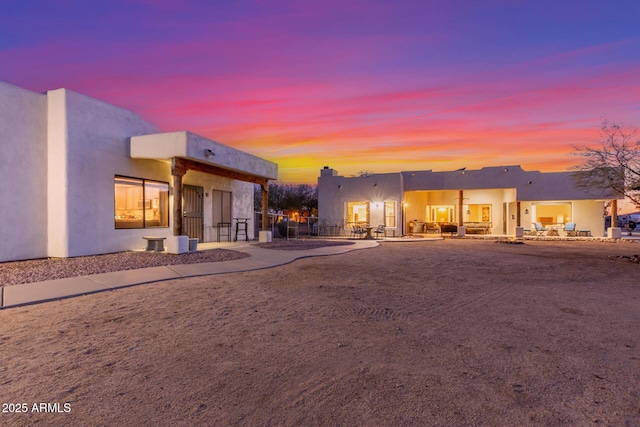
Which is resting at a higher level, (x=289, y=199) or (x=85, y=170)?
(x=289, y=199)

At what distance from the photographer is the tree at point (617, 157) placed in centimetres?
1486

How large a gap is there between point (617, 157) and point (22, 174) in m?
21.5

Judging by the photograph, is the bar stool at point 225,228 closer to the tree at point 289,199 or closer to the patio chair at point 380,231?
the patio chair at point 380,231

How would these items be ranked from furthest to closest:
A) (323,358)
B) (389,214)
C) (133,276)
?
(389,214) → (133,276) → (323,358)

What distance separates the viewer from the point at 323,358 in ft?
11.4

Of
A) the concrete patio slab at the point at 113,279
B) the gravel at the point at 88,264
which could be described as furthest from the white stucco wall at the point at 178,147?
the concrete patio slab at the point at 113,279

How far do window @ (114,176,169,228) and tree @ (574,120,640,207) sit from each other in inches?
700

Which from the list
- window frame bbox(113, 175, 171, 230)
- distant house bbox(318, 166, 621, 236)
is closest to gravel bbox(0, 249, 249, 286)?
window frame bbox(113, 175, 171, 230)

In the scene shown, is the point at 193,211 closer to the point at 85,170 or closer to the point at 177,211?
the point at 177,211

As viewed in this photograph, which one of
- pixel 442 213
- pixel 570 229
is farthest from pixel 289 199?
pixel 570 229

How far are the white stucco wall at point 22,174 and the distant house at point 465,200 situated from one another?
2053 cm

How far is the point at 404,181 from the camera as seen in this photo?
92.7ft

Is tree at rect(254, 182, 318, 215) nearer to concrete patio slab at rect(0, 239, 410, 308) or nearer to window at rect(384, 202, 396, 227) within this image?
window at rect(384, 202, 396, 227)

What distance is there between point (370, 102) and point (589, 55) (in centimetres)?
883
